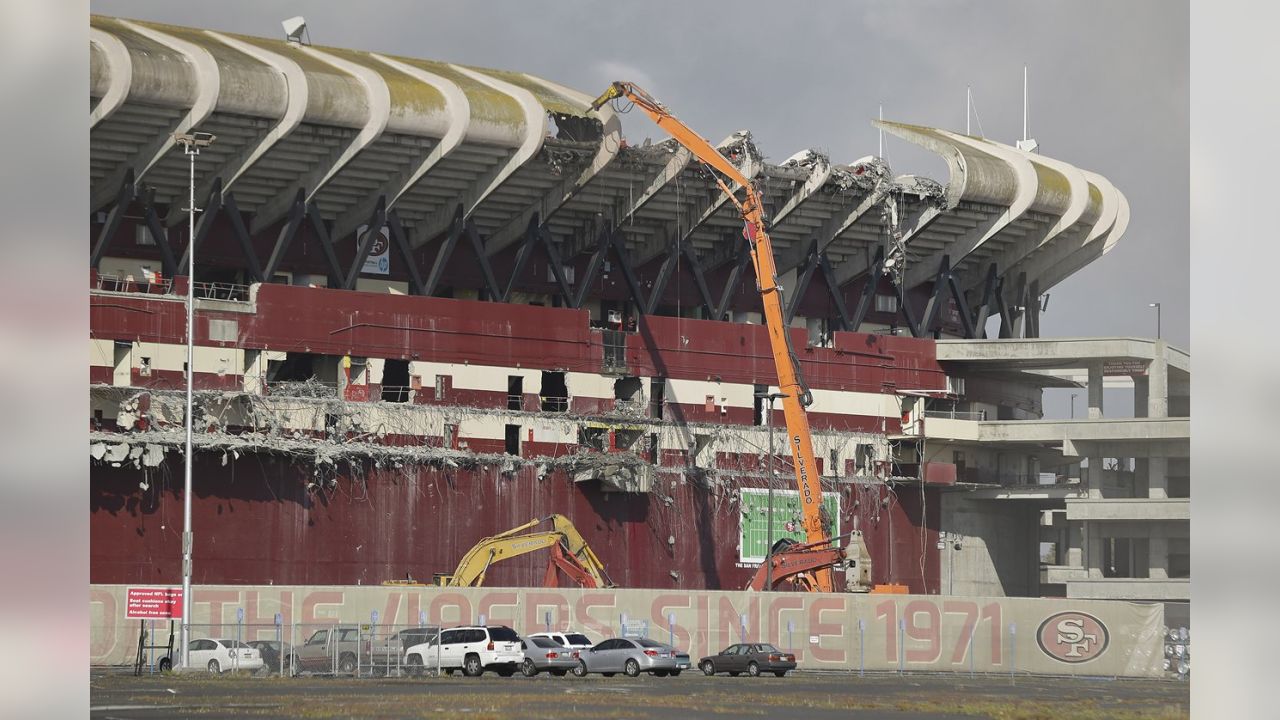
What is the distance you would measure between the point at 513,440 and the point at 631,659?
25.8 meters

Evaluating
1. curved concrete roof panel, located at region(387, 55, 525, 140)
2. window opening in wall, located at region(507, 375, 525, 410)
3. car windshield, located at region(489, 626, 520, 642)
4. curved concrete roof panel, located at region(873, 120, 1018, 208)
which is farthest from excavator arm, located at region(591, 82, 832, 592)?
car windshield, located at region(489, 626, 520, 642)

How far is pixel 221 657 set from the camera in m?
49.2

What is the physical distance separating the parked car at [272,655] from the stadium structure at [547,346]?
13.5 meters

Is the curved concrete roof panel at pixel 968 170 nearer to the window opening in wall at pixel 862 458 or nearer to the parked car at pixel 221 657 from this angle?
the window opening in wall at pixel 862 458

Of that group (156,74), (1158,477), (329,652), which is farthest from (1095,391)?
(156,74)

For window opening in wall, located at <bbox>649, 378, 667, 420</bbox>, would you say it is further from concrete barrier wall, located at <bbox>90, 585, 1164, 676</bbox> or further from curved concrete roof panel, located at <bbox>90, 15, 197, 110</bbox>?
curved concrete roof panel, located at <bbox>90, 15, 197, 110</bbox>

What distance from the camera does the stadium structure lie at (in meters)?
66.6

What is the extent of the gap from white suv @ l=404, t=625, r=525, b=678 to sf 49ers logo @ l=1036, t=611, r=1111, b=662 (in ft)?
87.5

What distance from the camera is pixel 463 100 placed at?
70438 mm

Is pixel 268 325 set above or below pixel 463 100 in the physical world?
below

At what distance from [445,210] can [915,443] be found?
30094 millimetres

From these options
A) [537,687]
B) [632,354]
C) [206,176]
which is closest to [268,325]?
[206,176]

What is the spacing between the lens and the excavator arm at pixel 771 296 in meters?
72.1
